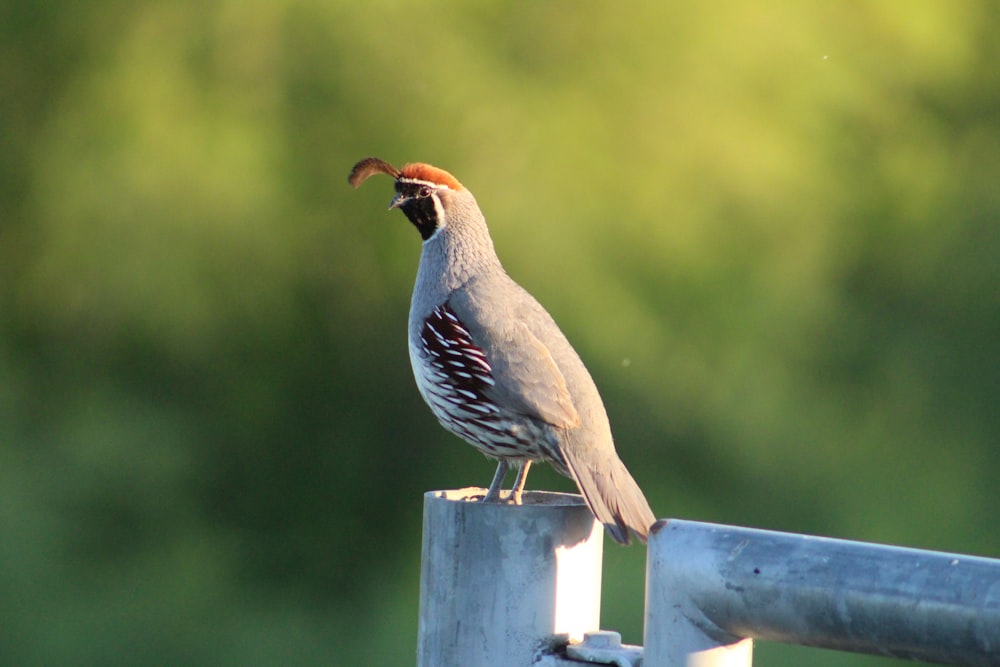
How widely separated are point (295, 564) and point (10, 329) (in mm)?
1992

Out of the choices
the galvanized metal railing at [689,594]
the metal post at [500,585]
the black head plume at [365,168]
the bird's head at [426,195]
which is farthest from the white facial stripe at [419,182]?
the metal post at [500,585]

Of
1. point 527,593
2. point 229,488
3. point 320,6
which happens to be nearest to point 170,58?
point 320,6

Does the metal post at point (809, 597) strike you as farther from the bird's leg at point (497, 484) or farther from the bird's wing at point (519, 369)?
the bird's wing at point (519, 369)

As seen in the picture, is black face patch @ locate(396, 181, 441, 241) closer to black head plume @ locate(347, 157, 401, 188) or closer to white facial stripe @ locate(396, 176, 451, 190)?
white facial stripe @ locate(396, 176, 451, 190)

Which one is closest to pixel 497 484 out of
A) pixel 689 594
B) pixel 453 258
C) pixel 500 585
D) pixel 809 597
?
pixel 453 258

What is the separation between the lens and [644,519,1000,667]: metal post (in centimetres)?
137

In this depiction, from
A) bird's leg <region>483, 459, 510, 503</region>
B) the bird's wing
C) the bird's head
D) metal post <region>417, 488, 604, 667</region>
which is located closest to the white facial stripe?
the bird's head

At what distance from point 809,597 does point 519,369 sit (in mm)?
1643

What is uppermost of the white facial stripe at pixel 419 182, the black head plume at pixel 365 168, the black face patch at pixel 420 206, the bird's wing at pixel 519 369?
the black head plume at pixel 365 168

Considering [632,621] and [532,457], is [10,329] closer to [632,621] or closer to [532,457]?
[632,621]

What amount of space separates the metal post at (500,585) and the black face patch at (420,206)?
1.68 meters

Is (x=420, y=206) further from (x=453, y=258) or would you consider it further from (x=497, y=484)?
(x=497, y=484)

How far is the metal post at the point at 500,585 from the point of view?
6.23 feet

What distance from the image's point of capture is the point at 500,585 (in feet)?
6.26
